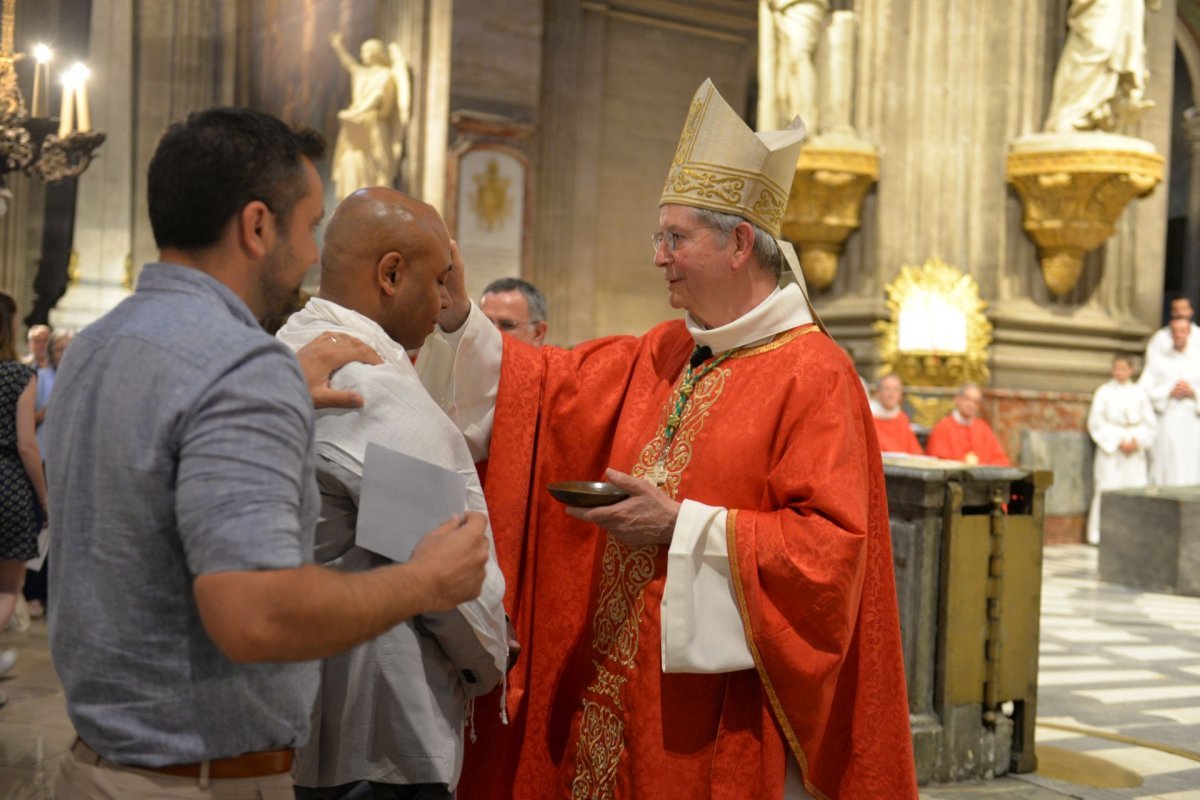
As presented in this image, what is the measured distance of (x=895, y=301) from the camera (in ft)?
33.5

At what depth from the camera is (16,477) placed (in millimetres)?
4957

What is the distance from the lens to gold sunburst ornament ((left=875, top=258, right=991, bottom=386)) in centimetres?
991

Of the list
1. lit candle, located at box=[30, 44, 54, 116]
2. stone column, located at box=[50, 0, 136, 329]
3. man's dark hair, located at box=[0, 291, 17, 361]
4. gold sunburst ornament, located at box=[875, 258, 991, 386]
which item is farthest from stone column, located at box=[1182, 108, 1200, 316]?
man's dark hair, located at box=[0, 291, 17, 361]

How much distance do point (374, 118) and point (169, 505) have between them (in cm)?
1227

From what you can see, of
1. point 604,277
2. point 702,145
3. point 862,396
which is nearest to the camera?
point 862,396

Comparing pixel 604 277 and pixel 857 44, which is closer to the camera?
pixel 857 44

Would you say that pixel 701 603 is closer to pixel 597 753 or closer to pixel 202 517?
pixel 597 753

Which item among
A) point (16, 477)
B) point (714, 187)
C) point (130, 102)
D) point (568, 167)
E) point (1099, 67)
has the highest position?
point (130, 102)

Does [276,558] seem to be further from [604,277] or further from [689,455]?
[604,277]

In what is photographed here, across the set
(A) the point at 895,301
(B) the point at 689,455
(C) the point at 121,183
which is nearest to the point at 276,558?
(B) the point at 689,455

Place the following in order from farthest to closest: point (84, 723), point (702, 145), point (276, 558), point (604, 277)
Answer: point (604, 277) → point (702, 145) → point (84, 723) → point (276, 558)

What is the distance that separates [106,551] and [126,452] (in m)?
0.12

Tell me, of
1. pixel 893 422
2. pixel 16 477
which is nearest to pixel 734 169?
pixel 16 477

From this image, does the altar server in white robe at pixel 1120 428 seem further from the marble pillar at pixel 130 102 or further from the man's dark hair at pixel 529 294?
the marble pillar at pixel 130 102
